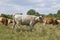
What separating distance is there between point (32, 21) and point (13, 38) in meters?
6.07

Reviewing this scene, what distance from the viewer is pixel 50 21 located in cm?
2945

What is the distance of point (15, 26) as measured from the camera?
1959 cm

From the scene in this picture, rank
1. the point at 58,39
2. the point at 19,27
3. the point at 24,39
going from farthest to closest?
the point at 19,27 → the point at 24,39 → the point at 58,39

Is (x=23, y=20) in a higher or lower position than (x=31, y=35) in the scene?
higher

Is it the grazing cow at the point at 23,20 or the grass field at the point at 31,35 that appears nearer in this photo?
the grass field at the point at 31,35

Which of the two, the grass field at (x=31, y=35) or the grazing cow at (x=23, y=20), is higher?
the grazing cow at (x=23, y=20)

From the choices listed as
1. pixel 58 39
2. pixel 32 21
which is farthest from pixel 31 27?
pixel 58 39

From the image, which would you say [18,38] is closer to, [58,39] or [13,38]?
[13,38]

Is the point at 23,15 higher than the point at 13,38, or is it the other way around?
the point at 23,15

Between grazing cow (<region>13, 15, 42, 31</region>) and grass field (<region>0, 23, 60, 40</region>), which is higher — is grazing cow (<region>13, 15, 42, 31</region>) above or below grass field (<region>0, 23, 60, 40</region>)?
above

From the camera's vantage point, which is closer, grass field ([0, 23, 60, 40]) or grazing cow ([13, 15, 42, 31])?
grass field ([0, 23, 60, 40])

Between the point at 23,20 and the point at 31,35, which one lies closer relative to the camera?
the point at 31,35

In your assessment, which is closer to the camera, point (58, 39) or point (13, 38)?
point (58, 39)

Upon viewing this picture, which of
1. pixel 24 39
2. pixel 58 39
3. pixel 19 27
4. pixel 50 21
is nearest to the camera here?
pixel 58 39
